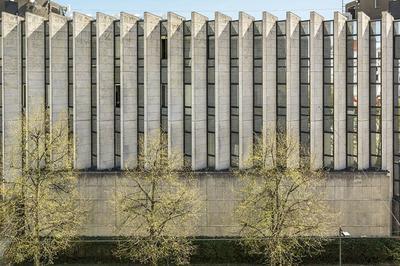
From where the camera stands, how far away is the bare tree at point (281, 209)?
38281 mm

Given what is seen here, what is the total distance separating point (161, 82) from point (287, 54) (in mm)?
11400

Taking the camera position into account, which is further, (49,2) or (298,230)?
(49,2)

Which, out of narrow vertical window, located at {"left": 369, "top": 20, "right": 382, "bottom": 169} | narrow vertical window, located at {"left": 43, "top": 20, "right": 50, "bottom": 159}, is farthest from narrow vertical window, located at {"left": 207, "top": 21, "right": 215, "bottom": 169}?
narrow vertical window, located at {"left": 43, "top": 20, "right": 50, "bottom": 159}

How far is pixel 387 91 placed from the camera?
145 ft

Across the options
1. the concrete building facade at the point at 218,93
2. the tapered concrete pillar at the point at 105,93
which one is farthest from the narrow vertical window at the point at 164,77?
the tapered concrete pillar at the point at 105,93

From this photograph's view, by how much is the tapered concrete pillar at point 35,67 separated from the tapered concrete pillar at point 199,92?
44.9 ft

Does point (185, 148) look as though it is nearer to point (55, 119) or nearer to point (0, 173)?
point (55, 119)

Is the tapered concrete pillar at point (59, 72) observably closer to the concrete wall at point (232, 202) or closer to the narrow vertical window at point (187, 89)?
the concrete wall at point (232, 202)

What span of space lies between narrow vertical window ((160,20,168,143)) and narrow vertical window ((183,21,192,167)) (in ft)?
5.35

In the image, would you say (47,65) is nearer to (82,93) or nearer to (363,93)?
(82,93)

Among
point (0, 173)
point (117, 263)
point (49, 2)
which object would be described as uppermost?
point (49, 2)

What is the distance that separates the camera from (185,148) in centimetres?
4650

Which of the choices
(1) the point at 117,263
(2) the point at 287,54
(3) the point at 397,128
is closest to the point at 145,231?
(1) the point at 117,263

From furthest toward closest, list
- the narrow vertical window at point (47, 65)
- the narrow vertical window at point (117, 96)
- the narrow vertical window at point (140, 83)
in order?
the narrow vertical window at point (47, 65) → the narrow vertical window at point (117, 96) → the narrow vertical window at point (140, 83)
